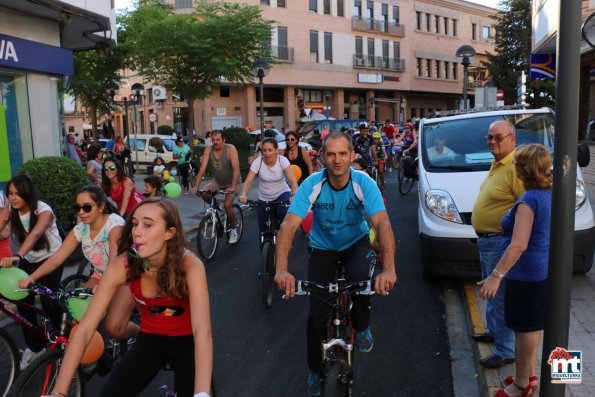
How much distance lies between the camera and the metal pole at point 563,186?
2.56 metres

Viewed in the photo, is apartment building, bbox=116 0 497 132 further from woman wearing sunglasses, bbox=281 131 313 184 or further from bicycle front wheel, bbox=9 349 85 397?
bicycle front wheel, bbox=9 349 85 397

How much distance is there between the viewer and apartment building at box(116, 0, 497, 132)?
42594 mm

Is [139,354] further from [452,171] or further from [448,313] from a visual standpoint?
[452,171]

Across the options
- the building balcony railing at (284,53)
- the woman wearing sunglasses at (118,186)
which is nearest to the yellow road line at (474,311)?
the woman wearing sunglasses at (118,186)

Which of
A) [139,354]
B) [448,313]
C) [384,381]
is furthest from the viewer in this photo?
[448,313]

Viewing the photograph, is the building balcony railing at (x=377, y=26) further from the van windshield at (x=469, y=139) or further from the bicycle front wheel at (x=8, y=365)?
the bicycle front wheel at (x=8, y=365)

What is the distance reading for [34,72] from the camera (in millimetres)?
11828

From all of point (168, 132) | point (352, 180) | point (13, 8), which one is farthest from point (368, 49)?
point (352, 180)

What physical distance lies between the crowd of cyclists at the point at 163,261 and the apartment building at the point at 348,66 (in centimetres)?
2800

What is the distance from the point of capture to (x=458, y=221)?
6.05 metres

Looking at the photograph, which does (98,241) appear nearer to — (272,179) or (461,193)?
(272,179)

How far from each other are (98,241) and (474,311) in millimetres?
3518

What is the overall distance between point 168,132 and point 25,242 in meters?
32.7

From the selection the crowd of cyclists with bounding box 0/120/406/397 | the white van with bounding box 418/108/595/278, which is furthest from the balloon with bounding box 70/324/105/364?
the white van with bounding box 418/108/595/278
